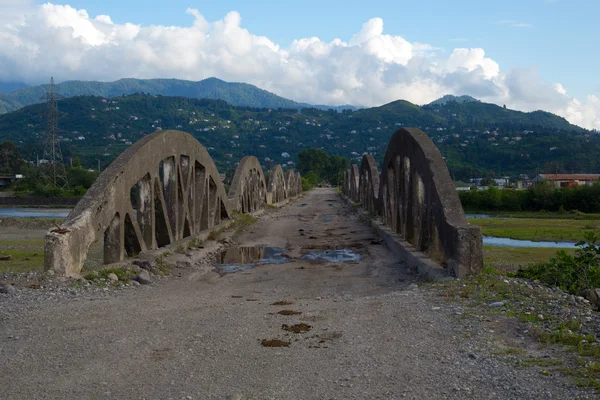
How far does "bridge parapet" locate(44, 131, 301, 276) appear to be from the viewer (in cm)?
962

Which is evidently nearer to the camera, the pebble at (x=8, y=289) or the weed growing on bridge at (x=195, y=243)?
the pebble at (x=8, y=289)

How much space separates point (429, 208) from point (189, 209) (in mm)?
7247

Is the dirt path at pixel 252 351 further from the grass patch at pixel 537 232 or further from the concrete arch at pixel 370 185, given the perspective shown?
the grass patch at pixel 537 232

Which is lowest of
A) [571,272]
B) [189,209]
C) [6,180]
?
[571,272]

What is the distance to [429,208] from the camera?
11961 mm

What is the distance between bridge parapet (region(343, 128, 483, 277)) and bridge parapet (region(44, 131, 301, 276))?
5.45 m

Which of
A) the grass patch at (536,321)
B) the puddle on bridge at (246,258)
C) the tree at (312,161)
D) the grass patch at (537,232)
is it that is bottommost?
the grass patch at (537,232)

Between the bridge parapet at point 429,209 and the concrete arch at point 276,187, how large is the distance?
24.9 metres

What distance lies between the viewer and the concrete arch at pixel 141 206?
31.6 feet

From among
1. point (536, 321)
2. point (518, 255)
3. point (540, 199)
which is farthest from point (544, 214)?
point (536, 321)

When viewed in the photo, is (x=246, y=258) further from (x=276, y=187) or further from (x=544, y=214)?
(x=544, y=214)

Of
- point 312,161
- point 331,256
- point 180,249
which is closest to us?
point 180,249

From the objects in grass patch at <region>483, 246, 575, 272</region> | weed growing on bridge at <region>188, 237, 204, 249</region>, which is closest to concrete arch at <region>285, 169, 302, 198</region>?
grass patch at <region>483, 246, 575, 272</region>

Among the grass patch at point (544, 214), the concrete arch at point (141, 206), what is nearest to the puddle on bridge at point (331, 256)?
the concrete arch at point (141, 206)
